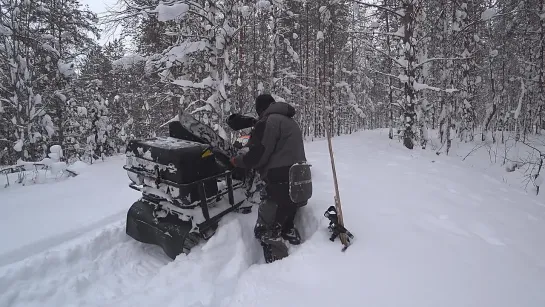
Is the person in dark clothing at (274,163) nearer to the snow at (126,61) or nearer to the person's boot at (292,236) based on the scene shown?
the person's boot at (292,236)

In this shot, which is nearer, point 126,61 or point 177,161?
point 177,161

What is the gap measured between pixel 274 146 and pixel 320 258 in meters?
1.31

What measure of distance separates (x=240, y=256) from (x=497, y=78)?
2135 centimetres

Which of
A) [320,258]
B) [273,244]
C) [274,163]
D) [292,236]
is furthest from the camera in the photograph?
[292,236]

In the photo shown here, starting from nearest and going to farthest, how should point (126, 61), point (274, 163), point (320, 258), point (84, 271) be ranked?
point (320, 258) < point (84, 271) < point (274, 163) < point (126, 61)

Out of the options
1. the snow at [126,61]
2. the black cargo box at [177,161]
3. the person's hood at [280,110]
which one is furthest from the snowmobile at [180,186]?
the snow at [126,61]

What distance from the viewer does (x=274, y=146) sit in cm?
329

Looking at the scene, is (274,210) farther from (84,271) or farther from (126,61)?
(126,61)

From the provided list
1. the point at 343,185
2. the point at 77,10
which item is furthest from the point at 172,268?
the point at 77,10

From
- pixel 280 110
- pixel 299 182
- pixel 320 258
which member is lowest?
pixel 320 258

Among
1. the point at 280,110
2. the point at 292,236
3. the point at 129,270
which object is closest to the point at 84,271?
the point at 129,270

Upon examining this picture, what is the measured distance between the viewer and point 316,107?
20359mm

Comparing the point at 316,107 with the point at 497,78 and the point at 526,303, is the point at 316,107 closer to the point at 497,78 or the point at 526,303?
the point at 497,78

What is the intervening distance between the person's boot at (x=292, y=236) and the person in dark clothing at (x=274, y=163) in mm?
21
